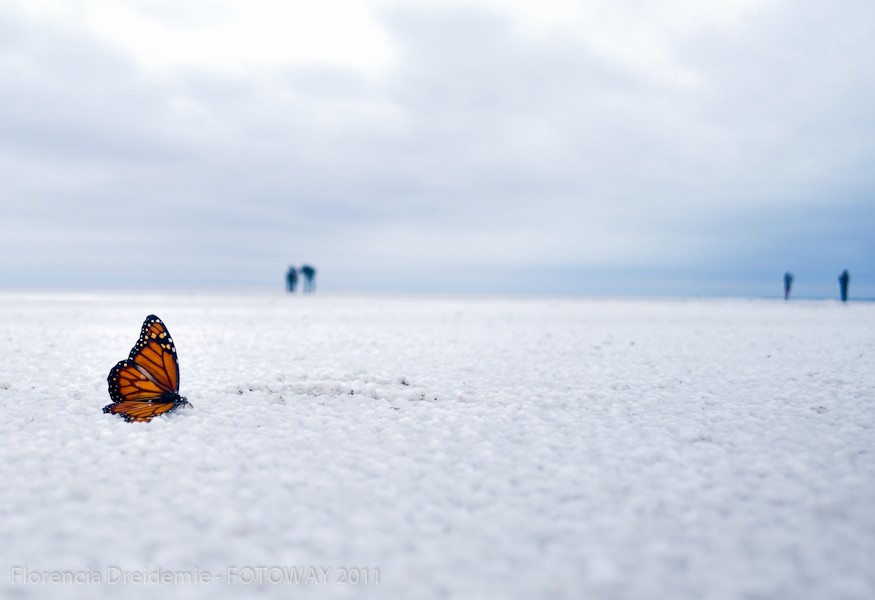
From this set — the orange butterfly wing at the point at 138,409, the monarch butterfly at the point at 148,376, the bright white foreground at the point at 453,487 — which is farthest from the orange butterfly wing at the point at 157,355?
the bright white foreground at the point at 453,487

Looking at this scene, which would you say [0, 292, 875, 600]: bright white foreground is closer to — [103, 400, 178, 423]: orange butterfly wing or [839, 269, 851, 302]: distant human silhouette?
[103, 400, 178, 423]: orange butterfly wing

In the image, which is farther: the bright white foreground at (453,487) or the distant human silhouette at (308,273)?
the distant human silhouette at (308,273)

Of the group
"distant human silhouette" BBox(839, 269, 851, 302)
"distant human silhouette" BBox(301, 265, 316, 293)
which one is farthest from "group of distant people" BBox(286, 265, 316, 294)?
"distant human silhouette" BBox(839, 269, 851, 302)

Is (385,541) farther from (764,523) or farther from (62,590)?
(764,523)

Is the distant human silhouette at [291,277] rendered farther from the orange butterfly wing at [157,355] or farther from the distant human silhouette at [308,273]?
the orange butterfly wing at [157,355]

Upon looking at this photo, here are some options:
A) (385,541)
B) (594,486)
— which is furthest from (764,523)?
(385,541)

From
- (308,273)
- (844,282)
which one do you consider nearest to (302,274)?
(308,273)
